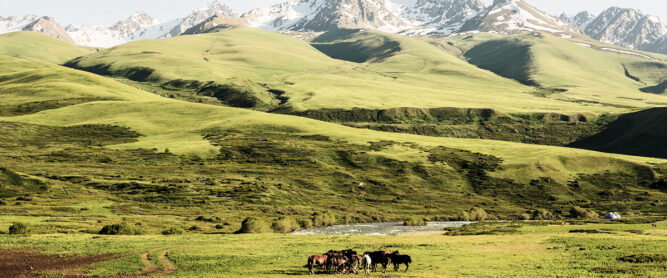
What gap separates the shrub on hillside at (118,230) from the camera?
7775 cm

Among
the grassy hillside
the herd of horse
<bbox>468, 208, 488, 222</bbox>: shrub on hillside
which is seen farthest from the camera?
<bbox>468, 208, 488, 222</bbox>: shrub on hillside

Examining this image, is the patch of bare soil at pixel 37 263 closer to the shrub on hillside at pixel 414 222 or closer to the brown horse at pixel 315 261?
the brown horse at pixel 315 261

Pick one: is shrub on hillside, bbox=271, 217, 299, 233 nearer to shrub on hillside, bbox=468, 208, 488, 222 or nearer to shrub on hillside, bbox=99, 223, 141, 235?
shrub on hillside, bbox=99, 223, 141, 235

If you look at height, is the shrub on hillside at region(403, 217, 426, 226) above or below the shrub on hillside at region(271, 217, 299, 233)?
below

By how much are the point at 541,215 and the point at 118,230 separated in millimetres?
101516

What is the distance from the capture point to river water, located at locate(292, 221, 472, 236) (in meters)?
99.9

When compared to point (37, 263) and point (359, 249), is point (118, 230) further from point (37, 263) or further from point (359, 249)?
point (359, 249)

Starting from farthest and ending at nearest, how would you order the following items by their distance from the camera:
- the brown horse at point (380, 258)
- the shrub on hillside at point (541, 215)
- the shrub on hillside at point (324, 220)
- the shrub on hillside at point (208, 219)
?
the shrub on hillside at point (541, 215), the shrub on hillside at point (324, 220), the shrub on hillside at point (208, 219), the brown horse at point (380, 258)

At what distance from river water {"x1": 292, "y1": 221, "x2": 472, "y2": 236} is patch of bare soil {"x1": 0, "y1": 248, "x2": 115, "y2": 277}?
1981 inches

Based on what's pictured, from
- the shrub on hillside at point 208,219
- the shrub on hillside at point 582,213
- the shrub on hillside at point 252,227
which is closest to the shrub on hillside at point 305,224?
the shrub on hillside at point 252,227

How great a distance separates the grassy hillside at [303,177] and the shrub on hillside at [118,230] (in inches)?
683

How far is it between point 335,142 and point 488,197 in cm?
6629

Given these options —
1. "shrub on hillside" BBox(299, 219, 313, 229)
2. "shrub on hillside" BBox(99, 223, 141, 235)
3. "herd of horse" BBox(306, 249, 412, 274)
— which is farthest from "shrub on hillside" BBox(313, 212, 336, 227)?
"herd of horse" BBox(306, 249, 412, 274)

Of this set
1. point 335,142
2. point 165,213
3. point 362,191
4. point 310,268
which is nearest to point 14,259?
point 310,268
